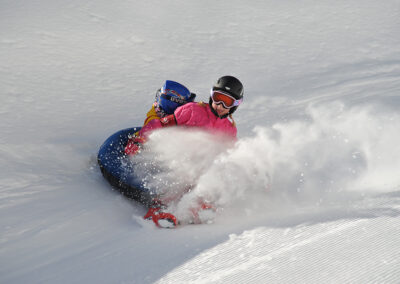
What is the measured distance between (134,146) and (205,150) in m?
0.65

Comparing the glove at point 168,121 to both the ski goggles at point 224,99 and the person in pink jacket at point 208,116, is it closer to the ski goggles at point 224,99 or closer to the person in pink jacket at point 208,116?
the person in pink jacket at point 208,116

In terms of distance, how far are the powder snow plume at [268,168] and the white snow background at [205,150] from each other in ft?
0.05

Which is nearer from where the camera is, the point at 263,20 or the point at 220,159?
the point at 220,159

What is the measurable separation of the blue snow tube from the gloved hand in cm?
5

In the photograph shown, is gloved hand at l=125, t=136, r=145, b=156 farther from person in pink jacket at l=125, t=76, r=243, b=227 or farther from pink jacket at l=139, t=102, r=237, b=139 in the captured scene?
pink jacket at l=139, t=102, r=237, b=139

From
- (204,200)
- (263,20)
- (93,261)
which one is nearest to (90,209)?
(93,261)

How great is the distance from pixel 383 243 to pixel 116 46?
6.27m

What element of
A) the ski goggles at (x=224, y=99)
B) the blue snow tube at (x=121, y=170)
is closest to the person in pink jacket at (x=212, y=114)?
the ski goggles at (x=224, y=99)

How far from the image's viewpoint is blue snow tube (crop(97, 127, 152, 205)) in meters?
3.09

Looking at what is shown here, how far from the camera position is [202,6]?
958 centimetres

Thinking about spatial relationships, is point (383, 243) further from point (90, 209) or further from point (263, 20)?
point (263, 20)

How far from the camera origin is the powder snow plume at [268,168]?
3.02 metres

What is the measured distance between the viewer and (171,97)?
352cm

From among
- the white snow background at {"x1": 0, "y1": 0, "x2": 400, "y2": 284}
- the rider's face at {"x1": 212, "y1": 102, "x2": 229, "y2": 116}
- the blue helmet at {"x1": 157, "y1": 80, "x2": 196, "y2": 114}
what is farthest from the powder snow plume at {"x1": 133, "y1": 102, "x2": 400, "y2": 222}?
the blue helmet at {"x1": 157, "y1": 80, "x2": 196, "y2": 114}
